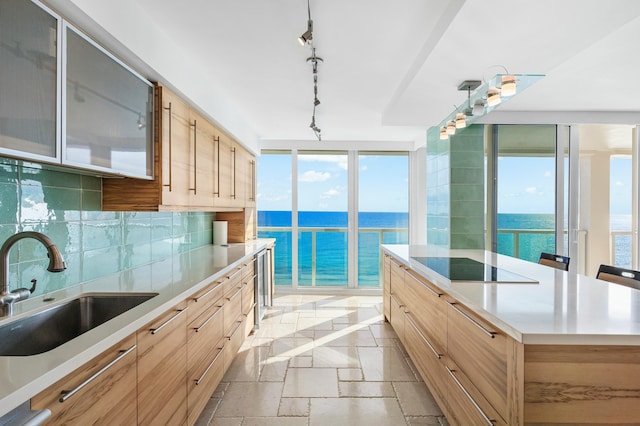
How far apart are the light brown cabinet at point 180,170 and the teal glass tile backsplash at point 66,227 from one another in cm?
19

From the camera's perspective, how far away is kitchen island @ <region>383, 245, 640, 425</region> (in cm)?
132

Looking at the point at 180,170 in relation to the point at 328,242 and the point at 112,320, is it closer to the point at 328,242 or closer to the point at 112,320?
the point at 112,320

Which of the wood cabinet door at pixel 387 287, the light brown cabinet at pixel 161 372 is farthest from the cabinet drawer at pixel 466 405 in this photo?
the wood cabinet door at pixel 387 287

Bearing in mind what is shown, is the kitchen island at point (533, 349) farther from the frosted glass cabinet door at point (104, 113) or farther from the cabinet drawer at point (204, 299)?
the frosted glass cabinet door at point (104, 113)

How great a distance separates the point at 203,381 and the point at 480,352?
163 centimetres

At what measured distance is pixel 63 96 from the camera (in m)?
1.41

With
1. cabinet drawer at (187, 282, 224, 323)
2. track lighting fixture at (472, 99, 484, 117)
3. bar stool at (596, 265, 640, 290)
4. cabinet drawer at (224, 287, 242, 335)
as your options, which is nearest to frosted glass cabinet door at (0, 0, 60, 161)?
cabinet drawer at (187, 282, 224, 323)

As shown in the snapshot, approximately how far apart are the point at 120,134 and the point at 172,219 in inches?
60.3

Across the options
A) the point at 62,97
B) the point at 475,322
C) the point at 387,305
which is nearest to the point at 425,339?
the point at 475,322

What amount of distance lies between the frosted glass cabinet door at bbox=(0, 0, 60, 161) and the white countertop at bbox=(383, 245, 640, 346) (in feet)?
6.23

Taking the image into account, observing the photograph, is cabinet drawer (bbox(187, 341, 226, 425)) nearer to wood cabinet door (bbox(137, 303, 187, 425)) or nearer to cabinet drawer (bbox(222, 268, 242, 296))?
wood cabinet door (bbox(137, 303, 187, 425))

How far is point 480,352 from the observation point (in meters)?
1.63

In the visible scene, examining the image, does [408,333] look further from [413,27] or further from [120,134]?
[120,134]

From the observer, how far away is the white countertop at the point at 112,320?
0.91 metres
